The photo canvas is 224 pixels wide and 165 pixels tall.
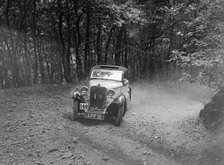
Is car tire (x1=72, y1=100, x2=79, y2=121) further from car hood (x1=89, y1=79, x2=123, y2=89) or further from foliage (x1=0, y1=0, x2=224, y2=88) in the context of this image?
foliage (x1=0, y1=0, x2=224, y2=88)

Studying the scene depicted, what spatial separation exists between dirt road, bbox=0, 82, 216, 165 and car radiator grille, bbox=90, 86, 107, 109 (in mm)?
738

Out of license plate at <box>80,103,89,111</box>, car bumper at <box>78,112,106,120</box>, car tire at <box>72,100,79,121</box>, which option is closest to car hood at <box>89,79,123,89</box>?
license plate at <box>80,103,89,111</box>

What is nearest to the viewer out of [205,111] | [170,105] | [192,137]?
[192,137]

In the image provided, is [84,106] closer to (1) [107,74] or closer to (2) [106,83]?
(2) [106,83]

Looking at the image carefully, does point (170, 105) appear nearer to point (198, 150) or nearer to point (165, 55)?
point (198, 150)

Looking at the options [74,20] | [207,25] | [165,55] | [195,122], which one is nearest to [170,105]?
[195,122]

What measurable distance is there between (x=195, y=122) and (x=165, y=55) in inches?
671

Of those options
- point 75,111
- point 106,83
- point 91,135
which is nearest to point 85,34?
point 106,83

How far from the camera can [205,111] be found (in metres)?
11.9

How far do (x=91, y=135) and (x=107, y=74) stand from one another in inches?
148

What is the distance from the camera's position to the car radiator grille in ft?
39.6

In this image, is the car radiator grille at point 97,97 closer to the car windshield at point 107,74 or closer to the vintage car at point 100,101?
the vintage car at point 100,101

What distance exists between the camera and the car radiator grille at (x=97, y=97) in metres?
12.1

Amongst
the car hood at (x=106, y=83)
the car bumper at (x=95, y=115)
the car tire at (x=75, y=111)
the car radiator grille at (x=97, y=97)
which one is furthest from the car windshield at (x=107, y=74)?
the car bumper at (x=95, y=115)
